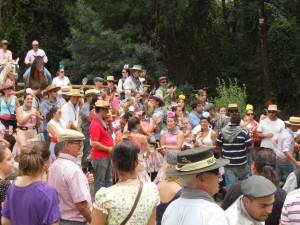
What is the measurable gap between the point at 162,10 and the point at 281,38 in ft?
18.5

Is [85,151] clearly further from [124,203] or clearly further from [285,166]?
[124,203]

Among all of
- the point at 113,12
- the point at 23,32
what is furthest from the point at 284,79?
the point at 23,32

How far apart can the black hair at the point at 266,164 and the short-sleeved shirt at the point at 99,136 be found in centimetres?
368

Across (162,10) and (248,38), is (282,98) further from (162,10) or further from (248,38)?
(162,10)

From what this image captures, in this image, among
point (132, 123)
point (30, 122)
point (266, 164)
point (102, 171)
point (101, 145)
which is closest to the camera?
point (266, 164)

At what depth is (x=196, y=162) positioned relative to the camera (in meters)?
3.88

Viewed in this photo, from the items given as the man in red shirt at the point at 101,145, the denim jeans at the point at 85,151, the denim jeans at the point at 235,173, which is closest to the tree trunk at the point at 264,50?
the denim jeans at the point at 85,151

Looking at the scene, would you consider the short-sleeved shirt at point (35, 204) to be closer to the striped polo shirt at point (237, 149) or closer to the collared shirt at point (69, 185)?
the collared shirt at point (69, 185)

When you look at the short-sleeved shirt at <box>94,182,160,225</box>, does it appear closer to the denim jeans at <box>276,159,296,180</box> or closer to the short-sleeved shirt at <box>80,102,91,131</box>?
the denim jeans at <box>276,159,296,180</box>

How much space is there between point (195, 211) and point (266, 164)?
7.22 ft

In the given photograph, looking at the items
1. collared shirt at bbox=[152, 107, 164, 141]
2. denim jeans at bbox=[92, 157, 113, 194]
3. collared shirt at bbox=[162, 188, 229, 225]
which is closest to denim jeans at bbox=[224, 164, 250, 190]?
denim jeans at bbox=[92, 157, 113, 194]

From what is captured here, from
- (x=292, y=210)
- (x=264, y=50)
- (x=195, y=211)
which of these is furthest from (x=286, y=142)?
(x=264, y=50)

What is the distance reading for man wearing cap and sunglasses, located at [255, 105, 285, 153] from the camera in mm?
10695

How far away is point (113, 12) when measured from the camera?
2627 centimetres
